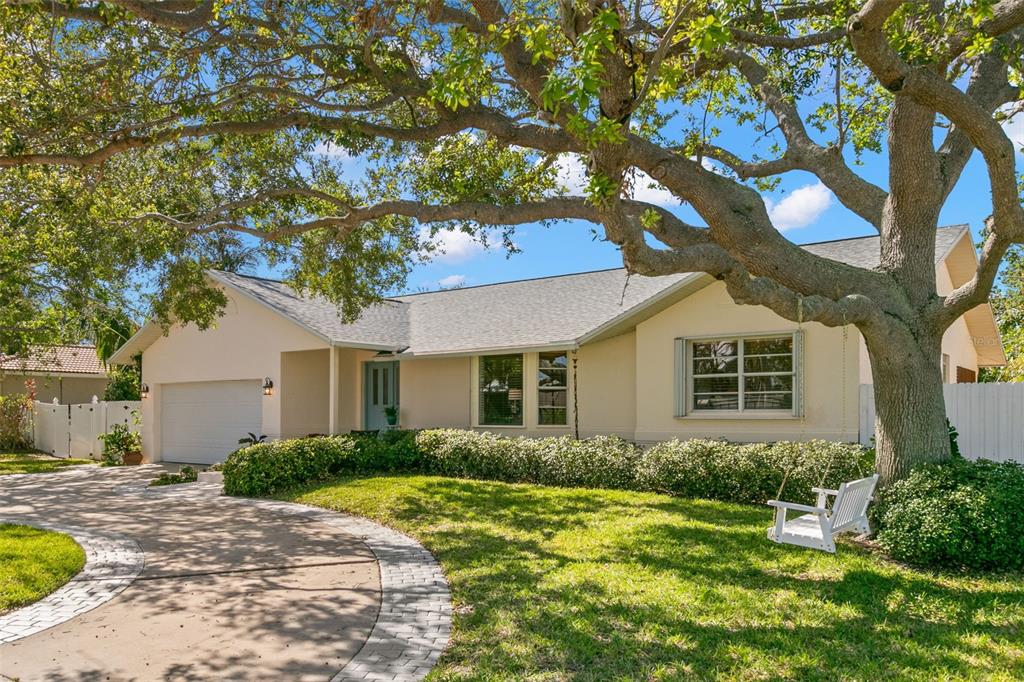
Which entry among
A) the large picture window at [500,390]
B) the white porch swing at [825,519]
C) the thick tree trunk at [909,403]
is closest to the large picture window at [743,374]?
the large picture window at [500,390]

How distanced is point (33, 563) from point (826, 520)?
8956mm

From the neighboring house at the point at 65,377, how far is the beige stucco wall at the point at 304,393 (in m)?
17.1

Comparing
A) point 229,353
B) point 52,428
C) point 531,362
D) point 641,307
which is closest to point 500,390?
point 531,362

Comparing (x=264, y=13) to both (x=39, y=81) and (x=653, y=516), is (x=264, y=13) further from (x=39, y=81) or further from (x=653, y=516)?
(x=653, y=516)

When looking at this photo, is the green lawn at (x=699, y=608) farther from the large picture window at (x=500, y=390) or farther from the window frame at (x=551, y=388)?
the large picture window at (x=500, y=390)

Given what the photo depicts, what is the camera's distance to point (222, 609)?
6.72 metres

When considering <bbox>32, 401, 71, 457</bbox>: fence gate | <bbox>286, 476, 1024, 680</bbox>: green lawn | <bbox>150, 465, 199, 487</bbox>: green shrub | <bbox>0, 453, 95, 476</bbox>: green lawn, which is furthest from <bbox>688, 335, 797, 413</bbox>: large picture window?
<bbox>32, 401, 71, 457</bbox>: fence gate

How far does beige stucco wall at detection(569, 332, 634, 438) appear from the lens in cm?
1630

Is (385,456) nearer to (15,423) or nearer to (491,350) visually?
(491,350)

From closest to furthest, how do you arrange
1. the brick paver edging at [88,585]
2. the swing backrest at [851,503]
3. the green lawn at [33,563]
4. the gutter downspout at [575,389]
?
1. the brick paver edging at [88,585]
2. the green lawn at [33,563]
3. the swing backrest at [851,503]
4. the gutter downspout at [575,389]

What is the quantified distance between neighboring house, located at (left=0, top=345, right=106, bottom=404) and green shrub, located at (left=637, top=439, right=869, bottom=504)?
92.0 ft

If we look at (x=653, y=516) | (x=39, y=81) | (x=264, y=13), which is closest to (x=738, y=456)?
(x=653, y=516)

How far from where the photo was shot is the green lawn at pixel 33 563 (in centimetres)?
724

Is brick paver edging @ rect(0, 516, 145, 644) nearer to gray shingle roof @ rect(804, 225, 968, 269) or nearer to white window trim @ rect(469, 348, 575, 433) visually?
white window trim @ rect(469, 348, 575, 433)
